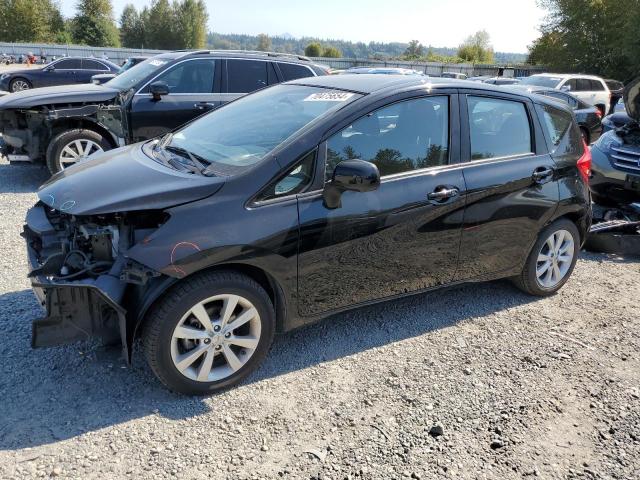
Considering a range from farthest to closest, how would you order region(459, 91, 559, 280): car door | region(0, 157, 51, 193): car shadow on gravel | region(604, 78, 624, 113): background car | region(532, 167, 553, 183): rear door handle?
region(604, 78, 624, 113): background car
region(0, 157, 51, 193): car shadow on gravel
region(532, 167, 553, 183): rear door handle
region(459, 91, 559, 280): car door

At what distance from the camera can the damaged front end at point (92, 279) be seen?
2.81 meters

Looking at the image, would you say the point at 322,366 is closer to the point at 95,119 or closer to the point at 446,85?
the point at 446,85

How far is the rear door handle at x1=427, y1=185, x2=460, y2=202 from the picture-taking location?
370 cm

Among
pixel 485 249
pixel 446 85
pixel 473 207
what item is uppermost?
pixel 446 85

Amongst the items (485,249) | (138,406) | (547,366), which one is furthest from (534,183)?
Answer: (138,406)

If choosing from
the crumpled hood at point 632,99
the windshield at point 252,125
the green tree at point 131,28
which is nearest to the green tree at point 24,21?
the green tree at point 131,28

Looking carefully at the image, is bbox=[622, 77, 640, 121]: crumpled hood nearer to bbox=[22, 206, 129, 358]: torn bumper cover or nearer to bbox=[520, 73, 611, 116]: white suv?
bbox=[22, 206, 129, 358]: torn bumper cover

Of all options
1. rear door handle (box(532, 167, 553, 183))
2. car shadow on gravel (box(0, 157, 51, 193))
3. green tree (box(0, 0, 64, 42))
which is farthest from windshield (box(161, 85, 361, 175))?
green tree (box(0, 0, 64, 42))

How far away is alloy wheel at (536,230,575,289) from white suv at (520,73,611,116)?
1343 centimetres

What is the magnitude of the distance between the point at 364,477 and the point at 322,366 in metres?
1.00

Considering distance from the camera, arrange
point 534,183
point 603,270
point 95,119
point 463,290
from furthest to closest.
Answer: point 95,119, point 603,270, point 463,290, point 534,183

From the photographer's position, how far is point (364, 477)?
2594 mm

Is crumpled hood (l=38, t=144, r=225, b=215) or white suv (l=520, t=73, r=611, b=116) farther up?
white suv (l=520, t=73, r=611, b=116)

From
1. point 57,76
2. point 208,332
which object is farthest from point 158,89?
point 57,76
